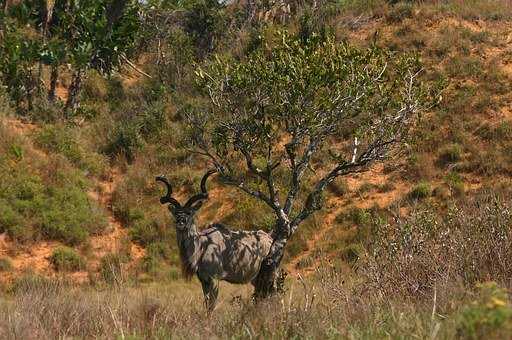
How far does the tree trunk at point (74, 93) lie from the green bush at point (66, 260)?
8293 millimetres

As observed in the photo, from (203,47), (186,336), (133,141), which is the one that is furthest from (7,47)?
(203,47)

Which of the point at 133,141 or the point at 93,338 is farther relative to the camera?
the point at 133,141

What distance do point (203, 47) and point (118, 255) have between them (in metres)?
13.6

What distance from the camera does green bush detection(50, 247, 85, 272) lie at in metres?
17.7

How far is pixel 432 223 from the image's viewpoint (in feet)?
28.6

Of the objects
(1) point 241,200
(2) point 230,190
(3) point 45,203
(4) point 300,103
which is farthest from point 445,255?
(2) point 230,190

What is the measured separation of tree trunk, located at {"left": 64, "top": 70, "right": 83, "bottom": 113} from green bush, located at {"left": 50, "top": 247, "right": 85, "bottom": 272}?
8.29 meters

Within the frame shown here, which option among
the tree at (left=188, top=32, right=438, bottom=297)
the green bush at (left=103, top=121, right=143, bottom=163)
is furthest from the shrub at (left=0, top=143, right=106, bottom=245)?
the tree at (left=188, top=32, right=438, bottom=297)

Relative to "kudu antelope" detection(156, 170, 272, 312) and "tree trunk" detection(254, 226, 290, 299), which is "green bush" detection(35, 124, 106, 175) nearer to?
"kudu antelope" detection(156, 170, 272, 312)

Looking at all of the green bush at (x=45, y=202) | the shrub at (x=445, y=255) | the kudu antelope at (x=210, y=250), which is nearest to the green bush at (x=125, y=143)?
the green bush at (x=45, y=202)

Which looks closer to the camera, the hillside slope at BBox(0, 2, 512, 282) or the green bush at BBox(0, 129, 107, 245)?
the green bush at BBox(0, 129, 107, 245)

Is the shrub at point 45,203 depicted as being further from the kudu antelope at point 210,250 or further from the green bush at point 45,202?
the kudu antelope at point 210,250

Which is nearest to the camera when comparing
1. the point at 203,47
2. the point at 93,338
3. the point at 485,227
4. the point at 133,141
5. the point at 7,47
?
the point at 7,47

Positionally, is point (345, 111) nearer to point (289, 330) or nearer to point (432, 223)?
point (432, 223)
